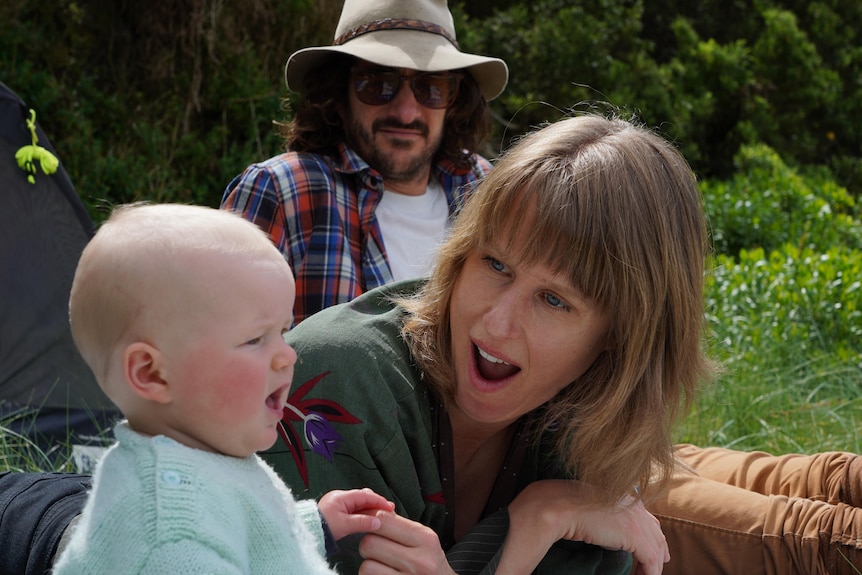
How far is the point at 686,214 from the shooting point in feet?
5.91

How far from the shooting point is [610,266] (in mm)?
1707

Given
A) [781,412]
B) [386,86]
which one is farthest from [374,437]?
[781,412]

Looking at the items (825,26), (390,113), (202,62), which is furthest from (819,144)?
(390,113)

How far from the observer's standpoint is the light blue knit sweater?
109cm

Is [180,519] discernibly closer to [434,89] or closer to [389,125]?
[389,125]

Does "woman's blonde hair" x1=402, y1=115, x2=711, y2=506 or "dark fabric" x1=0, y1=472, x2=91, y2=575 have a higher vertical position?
"woman's blonde hair" x1=402, y1=115, x2=711, y2=506

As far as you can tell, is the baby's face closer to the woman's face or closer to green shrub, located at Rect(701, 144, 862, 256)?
the woman's face

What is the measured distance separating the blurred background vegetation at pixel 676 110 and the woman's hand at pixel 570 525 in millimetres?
451

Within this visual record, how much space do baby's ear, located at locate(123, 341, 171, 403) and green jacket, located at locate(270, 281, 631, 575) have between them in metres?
0.53

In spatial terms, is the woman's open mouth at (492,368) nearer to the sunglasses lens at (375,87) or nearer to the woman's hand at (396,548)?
the woman's hand at (396,548)

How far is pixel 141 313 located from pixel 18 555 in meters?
0.69

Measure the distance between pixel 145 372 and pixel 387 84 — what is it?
7.93 ft

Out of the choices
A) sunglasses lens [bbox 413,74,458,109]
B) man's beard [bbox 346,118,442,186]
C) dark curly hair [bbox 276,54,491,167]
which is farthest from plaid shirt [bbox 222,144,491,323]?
sunglasses lens [bbox 413,74,458,109]

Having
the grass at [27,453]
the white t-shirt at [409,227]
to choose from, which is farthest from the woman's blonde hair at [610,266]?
the grass at [27,453]
